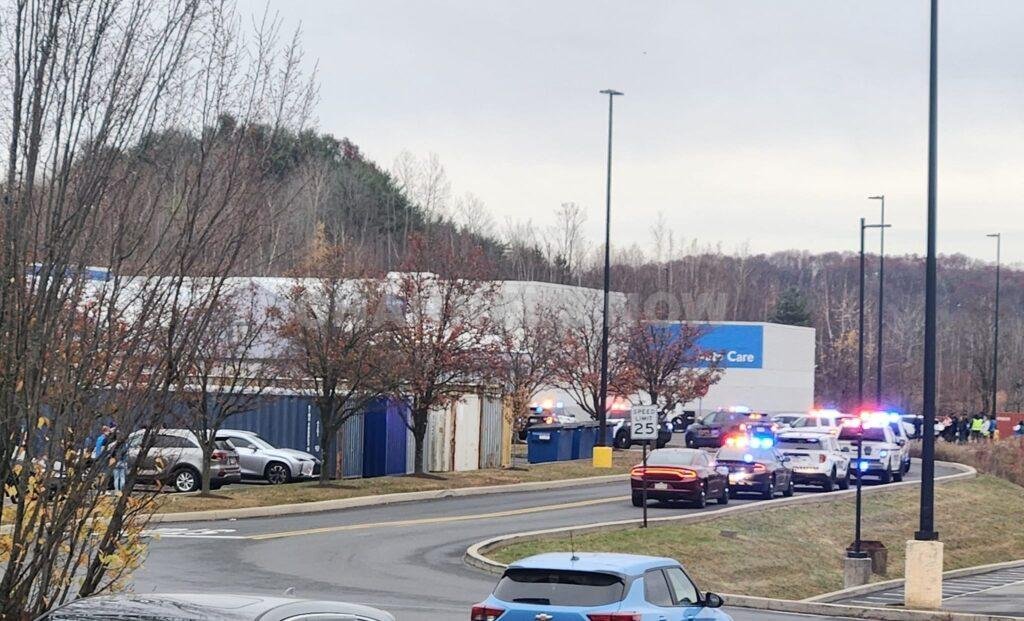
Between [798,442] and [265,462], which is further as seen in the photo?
[798,442]

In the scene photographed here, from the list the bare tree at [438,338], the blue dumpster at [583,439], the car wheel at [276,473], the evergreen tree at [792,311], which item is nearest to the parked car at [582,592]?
the bare tree at [438,338]

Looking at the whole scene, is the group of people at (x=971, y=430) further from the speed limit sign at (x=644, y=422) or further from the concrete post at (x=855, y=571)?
the speed limit sign at (x=644, y=422)

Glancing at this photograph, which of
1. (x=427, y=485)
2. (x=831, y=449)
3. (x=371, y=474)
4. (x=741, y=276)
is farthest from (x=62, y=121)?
(x=741, y=276)

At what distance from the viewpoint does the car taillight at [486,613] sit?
42.2 feet

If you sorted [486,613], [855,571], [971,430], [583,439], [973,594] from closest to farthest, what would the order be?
[486,613], [973,594], [855,571], [583,439], [971,430]

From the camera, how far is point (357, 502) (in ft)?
118

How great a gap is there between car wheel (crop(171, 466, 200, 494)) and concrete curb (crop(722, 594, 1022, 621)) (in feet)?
54.2

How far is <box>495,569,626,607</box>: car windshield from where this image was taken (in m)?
12.7

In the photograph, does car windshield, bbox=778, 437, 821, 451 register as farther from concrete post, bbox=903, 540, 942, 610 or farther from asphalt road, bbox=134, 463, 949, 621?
concrete post, bbox=903, 540, 942, 610

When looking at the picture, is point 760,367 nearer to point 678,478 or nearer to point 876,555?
point 678,478

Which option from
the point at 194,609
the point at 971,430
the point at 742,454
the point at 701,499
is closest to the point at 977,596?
the point at 701,499

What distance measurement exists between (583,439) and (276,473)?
1857cm

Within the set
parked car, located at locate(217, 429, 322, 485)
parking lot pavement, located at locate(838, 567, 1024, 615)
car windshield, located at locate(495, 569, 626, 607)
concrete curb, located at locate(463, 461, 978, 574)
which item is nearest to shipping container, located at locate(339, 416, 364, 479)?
parked car, located at locate(217, 429, 322, 485)

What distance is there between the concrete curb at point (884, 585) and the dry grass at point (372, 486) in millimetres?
12205
